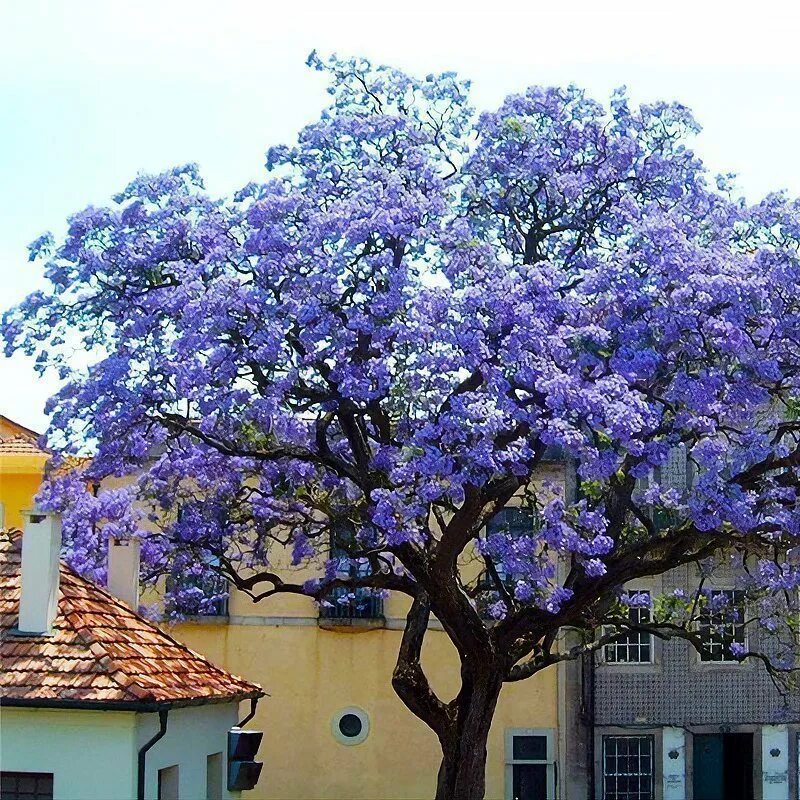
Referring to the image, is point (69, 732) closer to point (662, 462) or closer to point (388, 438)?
point (388, 438)

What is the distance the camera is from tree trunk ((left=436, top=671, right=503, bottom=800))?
60.3 feet

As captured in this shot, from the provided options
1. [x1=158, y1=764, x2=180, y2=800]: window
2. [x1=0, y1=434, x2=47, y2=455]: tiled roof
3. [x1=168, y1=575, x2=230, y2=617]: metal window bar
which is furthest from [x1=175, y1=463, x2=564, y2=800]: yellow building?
[x1=158, y1=764, x2=180, y2=800]: window

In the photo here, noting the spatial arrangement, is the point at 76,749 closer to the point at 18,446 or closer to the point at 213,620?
the point at 213,620

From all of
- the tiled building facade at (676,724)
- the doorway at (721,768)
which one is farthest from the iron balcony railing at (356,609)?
the doorway at (721,768)

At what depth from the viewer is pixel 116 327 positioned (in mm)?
18062

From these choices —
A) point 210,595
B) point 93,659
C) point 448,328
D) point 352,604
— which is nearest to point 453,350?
point 448,328

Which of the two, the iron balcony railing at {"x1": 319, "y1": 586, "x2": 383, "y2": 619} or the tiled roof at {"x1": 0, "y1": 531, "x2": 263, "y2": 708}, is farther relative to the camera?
the iron balcony railing at {"x1": 319, "y1": 586, "x2": 383, "y2": 619}

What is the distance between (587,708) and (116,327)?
1388cm

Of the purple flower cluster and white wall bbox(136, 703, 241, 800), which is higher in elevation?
the purple flower cluster

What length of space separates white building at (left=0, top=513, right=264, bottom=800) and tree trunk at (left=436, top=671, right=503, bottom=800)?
2.80 meters

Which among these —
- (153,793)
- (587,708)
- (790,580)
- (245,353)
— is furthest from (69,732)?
(587,708)

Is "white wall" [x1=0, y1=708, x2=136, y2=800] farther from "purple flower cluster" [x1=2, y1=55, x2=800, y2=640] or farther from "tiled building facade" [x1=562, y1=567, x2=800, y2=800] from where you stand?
"tiled building facade" [x1=562, y1=567, x2=800, y2=800]

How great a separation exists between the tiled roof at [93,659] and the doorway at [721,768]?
13.8 metres

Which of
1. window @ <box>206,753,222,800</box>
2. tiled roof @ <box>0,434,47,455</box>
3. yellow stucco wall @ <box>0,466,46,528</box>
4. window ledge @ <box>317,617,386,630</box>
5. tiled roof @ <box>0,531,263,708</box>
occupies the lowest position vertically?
window @ <box>206,753,222,800</box>
